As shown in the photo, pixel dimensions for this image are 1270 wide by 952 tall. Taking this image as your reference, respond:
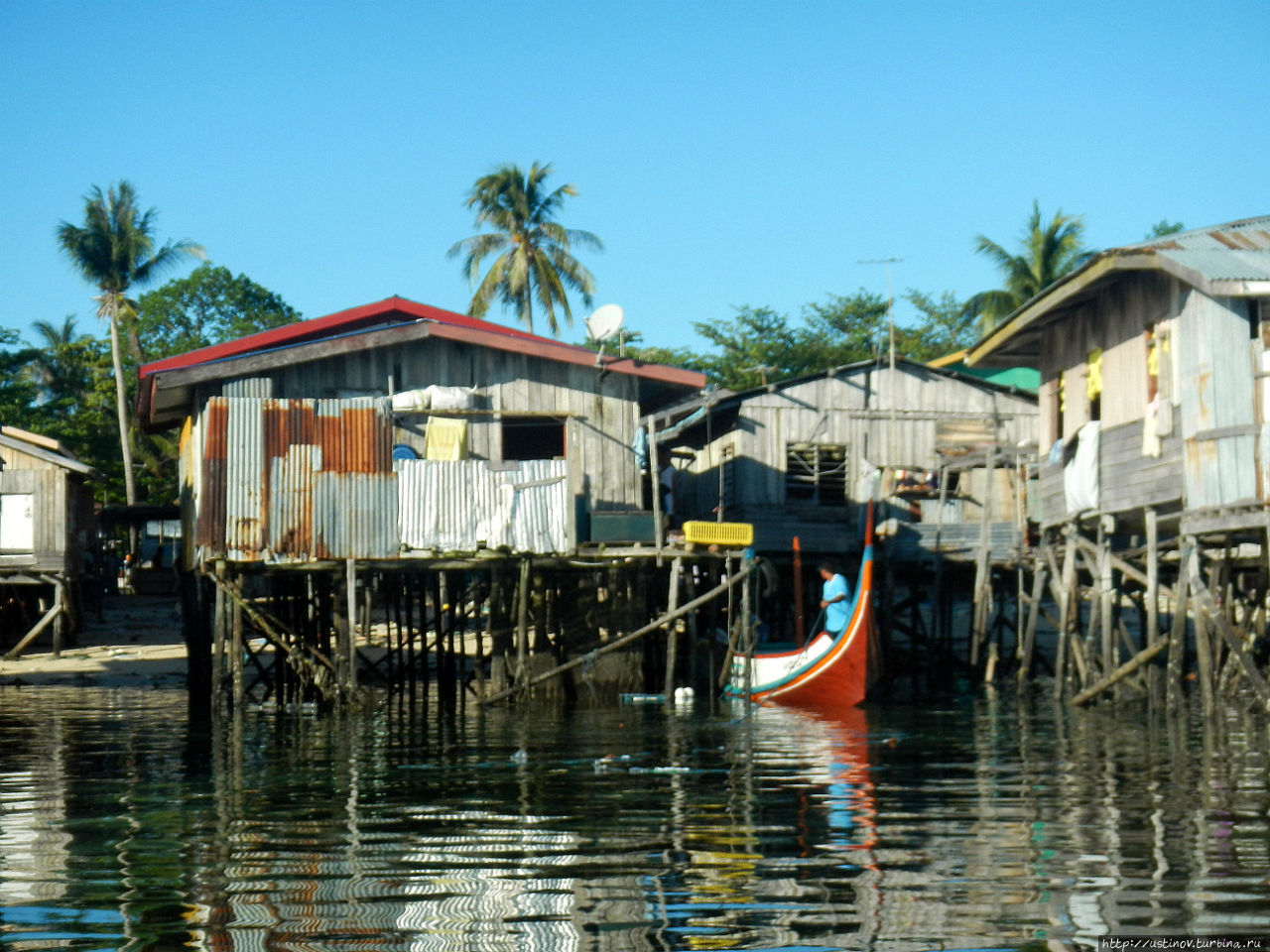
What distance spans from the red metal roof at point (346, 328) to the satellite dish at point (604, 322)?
469 millimetres

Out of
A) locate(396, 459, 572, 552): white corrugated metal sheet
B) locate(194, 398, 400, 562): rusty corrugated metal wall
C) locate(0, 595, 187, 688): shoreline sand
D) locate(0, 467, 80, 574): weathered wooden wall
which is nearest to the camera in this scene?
locate(194, 398, 400, 562): rusty corrugated metal wall

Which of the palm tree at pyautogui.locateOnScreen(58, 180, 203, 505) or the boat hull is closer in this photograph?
the boat hull

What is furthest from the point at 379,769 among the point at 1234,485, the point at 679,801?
the point at 1234,485

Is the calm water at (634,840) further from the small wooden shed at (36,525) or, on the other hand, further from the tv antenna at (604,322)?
the small wooden shed at (36,525)

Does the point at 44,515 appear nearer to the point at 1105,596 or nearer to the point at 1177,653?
the point at 1105,596

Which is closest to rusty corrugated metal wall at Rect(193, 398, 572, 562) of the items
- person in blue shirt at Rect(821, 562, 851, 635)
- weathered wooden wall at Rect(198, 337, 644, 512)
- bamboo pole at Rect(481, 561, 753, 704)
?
weathered wooden wall at Rect(198, 337, 644, 512)

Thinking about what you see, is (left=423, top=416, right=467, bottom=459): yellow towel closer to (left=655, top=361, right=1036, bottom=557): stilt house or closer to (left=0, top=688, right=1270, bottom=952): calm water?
(left=0, top=688, right=1270, bottom=952): calm water

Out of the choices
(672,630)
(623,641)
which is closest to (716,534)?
(672,630)

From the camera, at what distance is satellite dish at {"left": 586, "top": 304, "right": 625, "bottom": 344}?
20516 mm

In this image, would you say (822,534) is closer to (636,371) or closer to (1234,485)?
(636,371)

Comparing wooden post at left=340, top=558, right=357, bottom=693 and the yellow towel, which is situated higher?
the yellow towel

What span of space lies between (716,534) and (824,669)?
2440 mm

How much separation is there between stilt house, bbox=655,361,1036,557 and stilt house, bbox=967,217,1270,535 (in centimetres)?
746

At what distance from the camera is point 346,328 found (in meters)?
22.0
